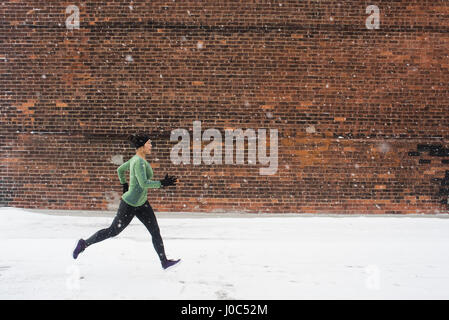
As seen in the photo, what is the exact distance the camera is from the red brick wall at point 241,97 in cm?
692

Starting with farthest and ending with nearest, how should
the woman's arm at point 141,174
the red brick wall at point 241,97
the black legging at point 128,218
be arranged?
the red brick wall at point 241,97 < the black legging at point 128,218 < the woman's arm at point 141,174

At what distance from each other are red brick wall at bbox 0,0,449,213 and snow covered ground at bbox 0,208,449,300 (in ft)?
1.56

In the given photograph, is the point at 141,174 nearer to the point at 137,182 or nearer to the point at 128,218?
the point at 137,182

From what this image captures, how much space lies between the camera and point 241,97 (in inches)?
Result: 274

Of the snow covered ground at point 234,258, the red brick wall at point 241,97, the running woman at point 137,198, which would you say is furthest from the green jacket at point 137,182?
the red brick wall at point 241,97

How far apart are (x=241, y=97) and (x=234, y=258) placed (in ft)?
11.1

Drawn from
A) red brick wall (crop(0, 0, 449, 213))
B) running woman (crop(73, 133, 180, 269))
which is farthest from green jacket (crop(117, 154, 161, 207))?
red brick wall (crop(0, 0, 449, 213))

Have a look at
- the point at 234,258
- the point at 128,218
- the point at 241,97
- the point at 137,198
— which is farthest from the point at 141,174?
the point at 241,97

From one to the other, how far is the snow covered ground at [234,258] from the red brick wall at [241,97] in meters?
0.47

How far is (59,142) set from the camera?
7023 mm

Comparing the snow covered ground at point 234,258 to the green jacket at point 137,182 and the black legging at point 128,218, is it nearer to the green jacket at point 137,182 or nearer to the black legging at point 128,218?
the black legging at point 128,218

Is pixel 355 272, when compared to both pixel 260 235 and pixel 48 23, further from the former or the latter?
pixel 48 23

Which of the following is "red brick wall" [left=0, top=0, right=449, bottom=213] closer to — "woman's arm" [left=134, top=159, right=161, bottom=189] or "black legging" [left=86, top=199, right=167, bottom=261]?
"black legging" [left=86, top=199, right=167, bottom=261]

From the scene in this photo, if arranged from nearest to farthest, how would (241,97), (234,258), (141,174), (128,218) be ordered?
(141,174) → (128,218) → (234,258) → (241,97)
